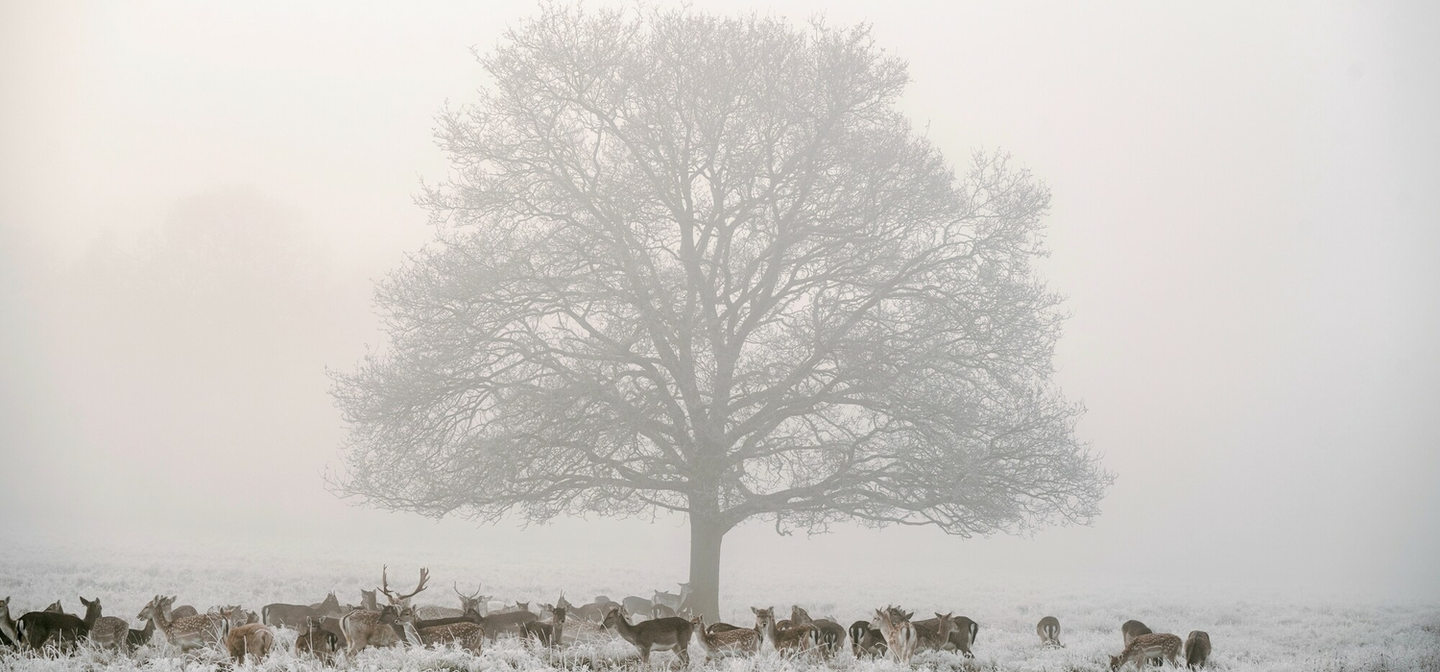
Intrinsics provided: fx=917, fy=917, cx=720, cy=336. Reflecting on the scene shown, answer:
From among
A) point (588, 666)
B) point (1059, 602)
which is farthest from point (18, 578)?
point (1059, 602)

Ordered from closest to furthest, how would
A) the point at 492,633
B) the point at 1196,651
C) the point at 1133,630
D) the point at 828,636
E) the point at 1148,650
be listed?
1. the point at 1148,650
2. the point at 1196,651
3. the point at 828,636
4. the point at 492,633
5. the point at 1133,630

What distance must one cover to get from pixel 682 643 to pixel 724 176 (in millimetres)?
9133

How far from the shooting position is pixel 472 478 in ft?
49.7

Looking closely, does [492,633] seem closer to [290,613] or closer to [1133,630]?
[290,613]

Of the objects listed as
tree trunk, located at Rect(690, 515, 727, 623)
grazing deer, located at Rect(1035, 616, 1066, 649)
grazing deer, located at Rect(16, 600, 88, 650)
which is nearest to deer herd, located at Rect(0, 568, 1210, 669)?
grazing deer, located at Rect(16, 600, 88, 650)

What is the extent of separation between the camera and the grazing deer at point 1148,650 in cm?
1135

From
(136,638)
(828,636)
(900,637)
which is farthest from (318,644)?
(900,637)

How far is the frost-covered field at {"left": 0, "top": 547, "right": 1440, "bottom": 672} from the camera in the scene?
10.8 metres

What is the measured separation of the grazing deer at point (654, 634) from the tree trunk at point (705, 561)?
5.25 meters

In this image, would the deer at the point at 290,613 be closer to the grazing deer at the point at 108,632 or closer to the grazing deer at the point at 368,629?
the grazing deer at the point at 108,632

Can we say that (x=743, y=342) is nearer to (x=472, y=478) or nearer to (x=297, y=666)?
(x=472, y=478)

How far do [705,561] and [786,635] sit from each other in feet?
16.9

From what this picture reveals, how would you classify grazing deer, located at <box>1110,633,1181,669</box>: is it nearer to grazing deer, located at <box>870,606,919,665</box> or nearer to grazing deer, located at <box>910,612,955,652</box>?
grazing deer, located at <box>910,612,955,652</box>

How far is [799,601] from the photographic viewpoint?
2230 cm
